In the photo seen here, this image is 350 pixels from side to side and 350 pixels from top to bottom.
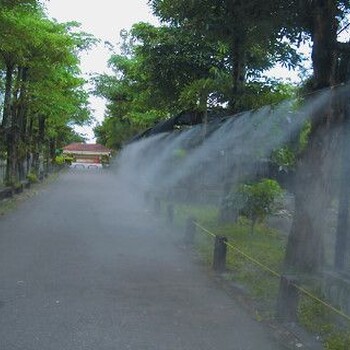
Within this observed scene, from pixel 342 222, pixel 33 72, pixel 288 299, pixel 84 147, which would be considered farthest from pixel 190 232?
pixel 84 147

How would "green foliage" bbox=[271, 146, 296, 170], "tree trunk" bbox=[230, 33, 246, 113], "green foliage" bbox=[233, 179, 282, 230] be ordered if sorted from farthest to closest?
"tree trunk" bbox=[230, 33, 246, 113], "green foliage" bbox=[271, 146, 296, 170], "green foliage" bbox=[233, 179, 282, 230]

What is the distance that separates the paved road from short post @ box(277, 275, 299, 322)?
301 millimetres

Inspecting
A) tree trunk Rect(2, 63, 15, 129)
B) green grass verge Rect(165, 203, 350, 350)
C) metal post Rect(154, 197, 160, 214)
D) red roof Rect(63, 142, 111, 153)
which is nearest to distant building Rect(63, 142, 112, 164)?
red roof Rect(63, 142, 111, 153)

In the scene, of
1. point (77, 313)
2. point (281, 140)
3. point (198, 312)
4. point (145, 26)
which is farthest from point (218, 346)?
point (145, 26)

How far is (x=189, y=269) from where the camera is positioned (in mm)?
8906

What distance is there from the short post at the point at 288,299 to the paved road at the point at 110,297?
301 mm

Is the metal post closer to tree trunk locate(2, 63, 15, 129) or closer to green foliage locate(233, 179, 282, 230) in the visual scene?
green foliage locate(233, 179, 282, 230)

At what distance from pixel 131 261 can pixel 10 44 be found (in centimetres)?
892

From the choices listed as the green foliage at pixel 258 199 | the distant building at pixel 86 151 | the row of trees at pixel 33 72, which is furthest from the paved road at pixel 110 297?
the distant building at pixel 86 151

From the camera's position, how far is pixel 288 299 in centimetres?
596

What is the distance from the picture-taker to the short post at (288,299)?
5.92 m

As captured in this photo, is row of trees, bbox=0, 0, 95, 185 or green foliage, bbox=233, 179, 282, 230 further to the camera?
row of trees, bbox=0, 0, 95, 185

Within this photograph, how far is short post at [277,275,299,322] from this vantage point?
19.4ft

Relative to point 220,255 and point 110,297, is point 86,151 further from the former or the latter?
point 110,297
